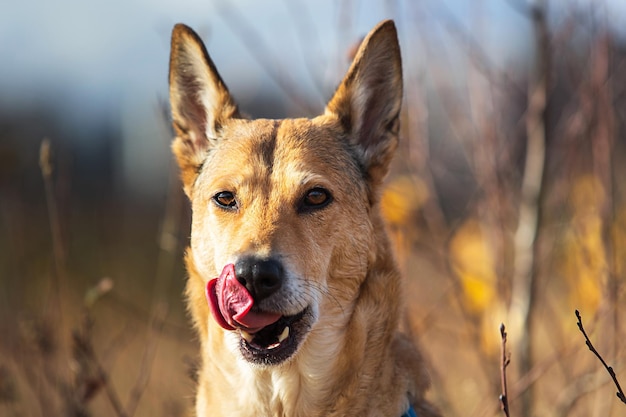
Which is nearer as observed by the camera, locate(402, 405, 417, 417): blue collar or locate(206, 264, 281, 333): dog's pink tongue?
locate(206, 264, 281, 333): dog's pink tongue

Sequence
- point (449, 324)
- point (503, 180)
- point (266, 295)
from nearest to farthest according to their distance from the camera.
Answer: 1. point (266, 295)
2. point (503, 180)
3. point (449, 324)

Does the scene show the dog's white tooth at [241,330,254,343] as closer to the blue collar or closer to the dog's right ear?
the blue collar

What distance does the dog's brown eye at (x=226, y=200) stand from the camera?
3.57m

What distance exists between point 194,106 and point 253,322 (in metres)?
1.53

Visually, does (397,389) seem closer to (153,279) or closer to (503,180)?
(503,180)

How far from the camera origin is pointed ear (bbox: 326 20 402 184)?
12.5 ft

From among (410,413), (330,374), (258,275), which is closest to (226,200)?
(258,275)

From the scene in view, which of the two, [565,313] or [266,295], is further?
[565,313]

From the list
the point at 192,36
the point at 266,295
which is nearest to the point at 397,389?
the point at 266,295

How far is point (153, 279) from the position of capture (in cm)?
1105

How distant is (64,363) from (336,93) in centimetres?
324

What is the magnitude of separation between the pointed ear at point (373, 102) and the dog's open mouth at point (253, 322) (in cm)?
101

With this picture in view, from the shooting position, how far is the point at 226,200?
3.60 meters

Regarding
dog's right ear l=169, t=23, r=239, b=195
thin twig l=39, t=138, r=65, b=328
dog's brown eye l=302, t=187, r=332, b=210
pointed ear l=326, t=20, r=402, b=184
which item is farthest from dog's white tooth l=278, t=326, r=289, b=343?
thin twig l=39, t=138, r=65, b=328
